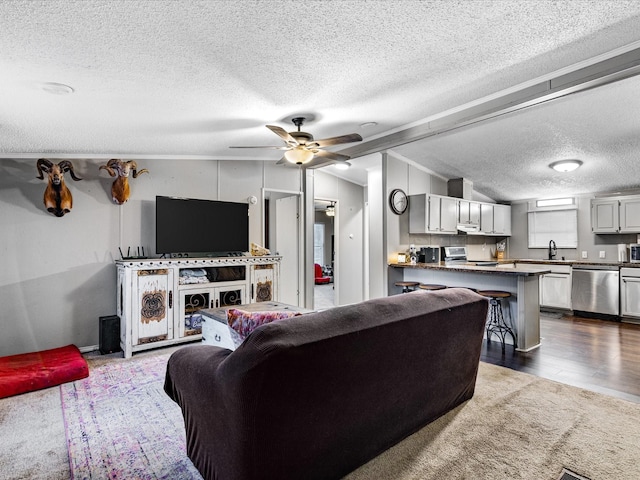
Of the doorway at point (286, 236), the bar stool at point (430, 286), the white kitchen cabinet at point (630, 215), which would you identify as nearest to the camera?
the bar stool at point (430, 286)

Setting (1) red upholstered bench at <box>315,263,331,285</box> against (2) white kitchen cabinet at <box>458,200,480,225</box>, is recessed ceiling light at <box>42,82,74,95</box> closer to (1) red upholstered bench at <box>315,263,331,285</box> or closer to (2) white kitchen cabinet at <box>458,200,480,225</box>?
(2) white kitchen cabinet at <box>458,200,480,225</box>

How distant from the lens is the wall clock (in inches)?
216

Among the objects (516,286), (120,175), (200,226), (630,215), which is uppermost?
(120,175)

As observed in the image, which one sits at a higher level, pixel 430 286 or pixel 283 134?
pixel 283 134

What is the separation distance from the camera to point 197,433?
6.08 ft

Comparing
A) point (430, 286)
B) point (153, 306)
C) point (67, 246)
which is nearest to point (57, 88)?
point (67, 246)

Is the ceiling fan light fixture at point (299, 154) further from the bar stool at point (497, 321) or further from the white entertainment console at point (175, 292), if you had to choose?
the bar stool at point (497, 321)

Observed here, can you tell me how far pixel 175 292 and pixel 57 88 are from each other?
7.94 ft

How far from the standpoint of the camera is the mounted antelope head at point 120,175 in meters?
4.21

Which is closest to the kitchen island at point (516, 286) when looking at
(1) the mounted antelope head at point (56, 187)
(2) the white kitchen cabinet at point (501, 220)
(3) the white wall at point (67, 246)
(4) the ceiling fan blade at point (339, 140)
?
(4) the ceiling fan blade at point (339, 140)

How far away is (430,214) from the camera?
5.68 m

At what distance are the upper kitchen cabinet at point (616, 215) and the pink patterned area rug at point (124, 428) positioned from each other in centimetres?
713

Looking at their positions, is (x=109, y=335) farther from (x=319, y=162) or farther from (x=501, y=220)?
(x=501, y=220)

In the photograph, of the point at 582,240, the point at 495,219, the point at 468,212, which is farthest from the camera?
the point at 495,219
